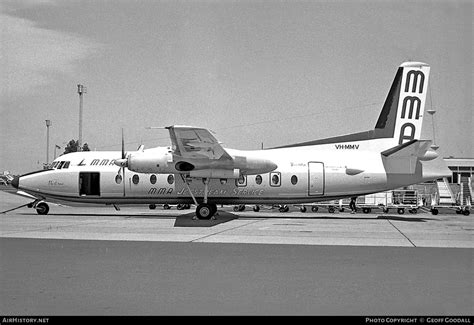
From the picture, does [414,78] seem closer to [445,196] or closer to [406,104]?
[406,104]

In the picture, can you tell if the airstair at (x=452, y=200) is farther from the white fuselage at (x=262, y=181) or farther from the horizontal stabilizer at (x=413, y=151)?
the white fuselage at (x=262, y=181)

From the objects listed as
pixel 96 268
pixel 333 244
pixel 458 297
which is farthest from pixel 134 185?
pixel 458 297

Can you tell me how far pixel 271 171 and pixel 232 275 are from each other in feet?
46.6

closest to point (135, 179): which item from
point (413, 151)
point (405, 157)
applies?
point (405, 157)

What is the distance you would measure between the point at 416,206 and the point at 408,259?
2231 centimetres

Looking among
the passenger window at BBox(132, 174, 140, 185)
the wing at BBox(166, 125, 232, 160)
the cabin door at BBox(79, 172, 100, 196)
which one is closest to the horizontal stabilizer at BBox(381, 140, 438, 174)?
the wing at BBox(166, 125, 232, 160)

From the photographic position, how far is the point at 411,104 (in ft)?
72.6

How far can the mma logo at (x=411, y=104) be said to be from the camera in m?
22.0

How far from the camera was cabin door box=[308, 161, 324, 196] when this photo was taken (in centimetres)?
2189

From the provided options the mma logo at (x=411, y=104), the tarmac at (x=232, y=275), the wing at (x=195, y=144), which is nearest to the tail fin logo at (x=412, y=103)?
the mma logo at (x=411, y=104)

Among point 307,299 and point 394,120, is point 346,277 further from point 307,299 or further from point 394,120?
point 394,120

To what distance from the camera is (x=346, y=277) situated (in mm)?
7734

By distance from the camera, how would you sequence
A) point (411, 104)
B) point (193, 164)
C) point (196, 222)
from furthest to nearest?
1. point (411, 104)
2. point (193, 164)
3. point (196, 222)

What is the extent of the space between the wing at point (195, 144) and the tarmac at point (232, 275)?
19.9 feet
